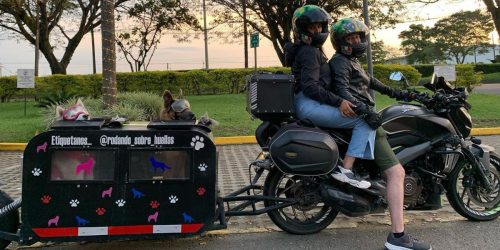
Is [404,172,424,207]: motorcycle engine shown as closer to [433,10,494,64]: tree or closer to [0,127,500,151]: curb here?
[0,127,500,151]: curb

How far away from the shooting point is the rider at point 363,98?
13.1 ft

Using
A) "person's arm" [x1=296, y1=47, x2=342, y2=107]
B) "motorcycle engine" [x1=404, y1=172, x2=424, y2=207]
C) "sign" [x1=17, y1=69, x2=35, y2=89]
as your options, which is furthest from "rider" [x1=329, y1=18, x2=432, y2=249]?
"sign" [x1=17, y1=69, x2=35, y2=89]

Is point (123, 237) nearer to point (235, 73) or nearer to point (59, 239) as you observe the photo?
point (59, 239)

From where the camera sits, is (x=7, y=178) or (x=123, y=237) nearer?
(x=123, y=237)

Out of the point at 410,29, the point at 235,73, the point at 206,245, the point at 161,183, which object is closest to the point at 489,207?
the point at 206,245

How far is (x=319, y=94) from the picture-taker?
405 centimetres

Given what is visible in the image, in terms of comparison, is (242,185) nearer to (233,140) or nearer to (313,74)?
(313,74)

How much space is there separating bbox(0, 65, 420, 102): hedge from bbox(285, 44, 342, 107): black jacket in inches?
670

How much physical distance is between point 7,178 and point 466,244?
6.26m

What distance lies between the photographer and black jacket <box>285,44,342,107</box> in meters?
4.05

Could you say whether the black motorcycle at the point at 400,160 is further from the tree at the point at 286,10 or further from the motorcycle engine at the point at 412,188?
the tree at the point at 286,10

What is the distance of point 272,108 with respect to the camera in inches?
163

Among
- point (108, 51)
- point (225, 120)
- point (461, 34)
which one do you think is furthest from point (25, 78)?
point (461, 34)

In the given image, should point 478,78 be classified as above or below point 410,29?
below
